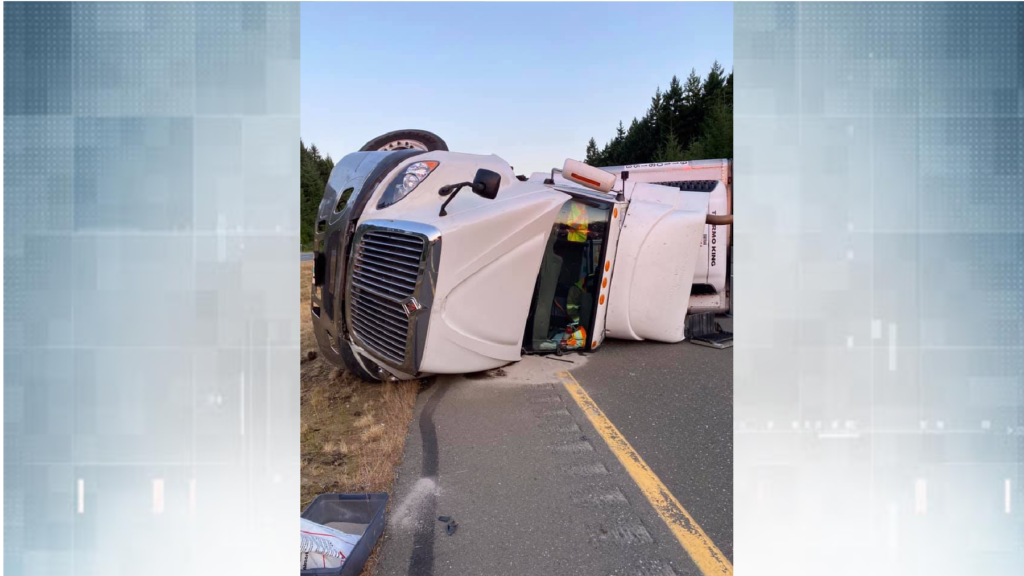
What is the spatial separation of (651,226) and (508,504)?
157 inches

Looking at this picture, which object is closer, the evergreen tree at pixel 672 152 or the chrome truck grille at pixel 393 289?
the chrome truck grille at pixel 393 289

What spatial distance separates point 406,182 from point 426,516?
99.5 inches

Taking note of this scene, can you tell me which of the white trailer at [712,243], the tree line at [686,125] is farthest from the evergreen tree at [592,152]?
the white trailer at [712,243]

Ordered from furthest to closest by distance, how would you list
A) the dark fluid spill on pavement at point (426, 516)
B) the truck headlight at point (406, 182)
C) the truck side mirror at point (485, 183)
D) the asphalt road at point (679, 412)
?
1. the truck headlight at point (406, 182)
2. the truck side mirror at point (485, 183)
3. the asphalt road at point (679, 412)
4. the dark fluid spill on pavement at point (426, 516)

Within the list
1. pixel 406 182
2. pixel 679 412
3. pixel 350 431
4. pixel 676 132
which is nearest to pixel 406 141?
pixel 406 182

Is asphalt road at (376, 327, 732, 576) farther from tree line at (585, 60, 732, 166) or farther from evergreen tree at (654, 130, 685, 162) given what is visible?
evergreen tree at (654, 130, 685, 162)

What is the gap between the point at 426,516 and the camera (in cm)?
271

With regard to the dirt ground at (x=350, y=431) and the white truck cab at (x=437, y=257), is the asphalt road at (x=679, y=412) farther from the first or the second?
the dirt ground at (x=350, y=431)

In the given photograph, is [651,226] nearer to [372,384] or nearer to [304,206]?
[372,384]

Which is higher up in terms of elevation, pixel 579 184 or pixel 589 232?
pixel 579 184

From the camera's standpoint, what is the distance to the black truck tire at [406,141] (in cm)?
569

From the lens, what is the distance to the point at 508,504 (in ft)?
9.29

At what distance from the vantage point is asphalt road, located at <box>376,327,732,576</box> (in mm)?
2377

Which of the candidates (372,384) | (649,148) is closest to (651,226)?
(372,384)
